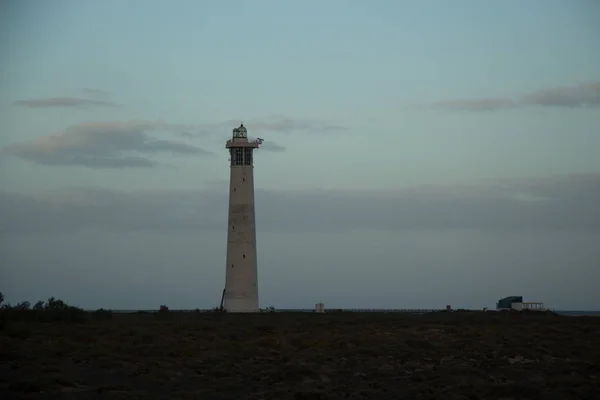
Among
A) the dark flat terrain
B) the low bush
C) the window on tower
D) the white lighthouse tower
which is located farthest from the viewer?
the window on tower

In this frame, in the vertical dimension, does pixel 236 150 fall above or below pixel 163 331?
above

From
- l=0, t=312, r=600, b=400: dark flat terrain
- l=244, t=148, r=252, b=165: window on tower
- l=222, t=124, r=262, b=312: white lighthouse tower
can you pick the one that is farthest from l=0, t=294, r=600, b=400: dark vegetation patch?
l=244, t=148, r=252, b=165: window on tower

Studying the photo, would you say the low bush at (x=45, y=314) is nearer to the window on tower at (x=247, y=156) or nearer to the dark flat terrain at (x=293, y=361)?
the dark flat terrain at (x=293, y=361)

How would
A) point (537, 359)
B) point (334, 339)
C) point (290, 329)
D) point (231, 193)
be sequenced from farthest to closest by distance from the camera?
point (231, 193) → point (290, 329) → point (334, 339) → point (537, 359)

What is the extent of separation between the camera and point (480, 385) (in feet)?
109

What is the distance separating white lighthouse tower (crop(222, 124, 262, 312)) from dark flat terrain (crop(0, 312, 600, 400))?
44.2 ft

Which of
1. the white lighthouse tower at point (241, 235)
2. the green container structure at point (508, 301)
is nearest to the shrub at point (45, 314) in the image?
the white lighthouse tower at point (241, 235)

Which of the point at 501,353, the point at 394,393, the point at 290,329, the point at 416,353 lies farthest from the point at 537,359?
the point at 290,329

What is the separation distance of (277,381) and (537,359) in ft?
43.7

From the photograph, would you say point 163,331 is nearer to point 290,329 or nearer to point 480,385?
point 290,329

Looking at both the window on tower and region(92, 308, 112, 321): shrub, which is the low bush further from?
the window on tower

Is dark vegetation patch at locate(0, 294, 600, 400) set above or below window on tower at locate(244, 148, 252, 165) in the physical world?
below

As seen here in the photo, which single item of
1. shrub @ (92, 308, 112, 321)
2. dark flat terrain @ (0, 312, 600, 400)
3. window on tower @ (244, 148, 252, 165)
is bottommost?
dark flat terrain @ (0, 312, 600, 400)

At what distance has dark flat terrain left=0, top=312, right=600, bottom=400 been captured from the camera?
31859mm
